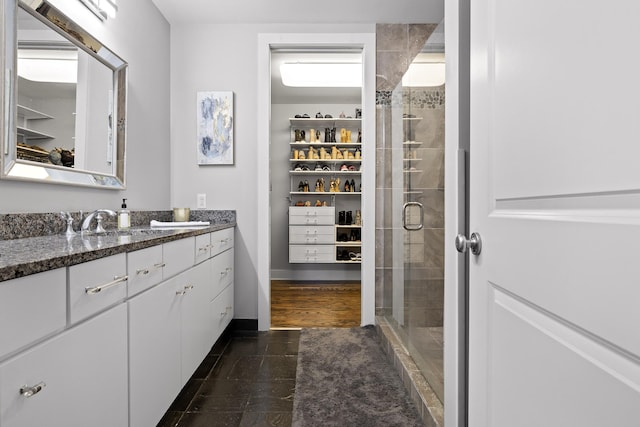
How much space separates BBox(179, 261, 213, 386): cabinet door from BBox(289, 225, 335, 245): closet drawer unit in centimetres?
248

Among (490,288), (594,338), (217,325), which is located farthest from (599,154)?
(217,325)

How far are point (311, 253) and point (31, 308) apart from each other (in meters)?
3.94

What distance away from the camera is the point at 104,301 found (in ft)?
3.62

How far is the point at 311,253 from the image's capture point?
469 centimetres

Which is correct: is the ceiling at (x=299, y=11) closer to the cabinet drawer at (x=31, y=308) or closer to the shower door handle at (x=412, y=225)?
the shower door handle at (x=412, y=225)

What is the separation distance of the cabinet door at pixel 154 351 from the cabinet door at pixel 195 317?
7 cm

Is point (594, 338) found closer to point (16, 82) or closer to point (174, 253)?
point (174, 253)

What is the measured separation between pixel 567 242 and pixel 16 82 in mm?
1945

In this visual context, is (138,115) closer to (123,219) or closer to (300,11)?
(123,219)

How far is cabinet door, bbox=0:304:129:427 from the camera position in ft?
2.51

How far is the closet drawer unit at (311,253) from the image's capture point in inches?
184

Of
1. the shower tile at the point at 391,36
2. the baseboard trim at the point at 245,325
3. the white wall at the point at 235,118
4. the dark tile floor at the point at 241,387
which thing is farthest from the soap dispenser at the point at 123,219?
the shower tile at the point at 391,36

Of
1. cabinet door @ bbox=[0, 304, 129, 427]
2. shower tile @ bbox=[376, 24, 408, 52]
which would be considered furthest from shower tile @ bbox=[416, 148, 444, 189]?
cabinet door @ bbox=[0, 304, 129, 427]

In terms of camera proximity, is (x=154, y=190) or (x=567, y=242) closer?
(x=567, y=242)
